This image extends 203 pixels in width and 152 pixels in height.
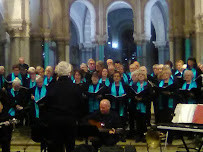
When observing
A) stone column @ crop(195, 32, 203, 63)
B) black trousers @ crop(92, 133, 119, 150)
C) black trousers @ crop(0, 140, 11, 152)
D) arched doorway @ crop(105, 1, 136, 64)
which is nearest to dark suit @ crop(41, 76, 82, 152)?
black trousers @ crop(92, 133, 119, 150)

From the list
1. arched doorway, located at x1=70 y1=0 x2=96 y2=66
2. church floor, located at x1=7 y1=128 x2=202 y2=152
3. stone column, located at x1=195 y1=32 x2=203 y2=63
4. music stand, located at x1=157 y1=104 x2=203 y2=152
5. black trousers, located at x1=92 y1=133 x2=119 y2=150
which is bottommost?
church floor, located at x1=7 y1=128 x2=202 y2=152

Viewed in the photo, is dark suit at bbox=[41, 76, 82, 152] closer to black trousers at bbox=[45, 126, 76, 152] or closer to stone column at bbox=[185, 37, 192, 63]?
black trousers at bbox=[45, 126, 76, 152]

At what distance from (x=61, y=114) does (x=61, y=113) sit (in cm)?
1

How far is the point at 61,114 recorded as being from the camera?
4711mm

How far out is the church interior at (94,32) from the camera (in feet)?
38.1

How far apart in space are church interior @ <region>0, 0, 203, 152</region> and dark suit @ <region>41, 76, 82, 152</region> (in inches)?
55.2

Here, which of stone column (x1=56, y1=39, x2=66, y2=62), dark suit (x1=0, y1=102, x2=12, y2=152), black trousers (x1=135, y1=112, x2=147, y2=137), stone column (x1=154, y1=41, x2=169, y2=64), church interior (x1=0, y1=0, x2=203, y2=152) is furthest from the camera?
stone column (x1=154, y1=41, x2=169, y2=64)

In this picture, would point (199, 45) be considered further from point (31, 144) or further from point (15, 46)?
point (31, 144)

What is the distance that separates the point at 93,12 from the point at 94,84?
11393 mm

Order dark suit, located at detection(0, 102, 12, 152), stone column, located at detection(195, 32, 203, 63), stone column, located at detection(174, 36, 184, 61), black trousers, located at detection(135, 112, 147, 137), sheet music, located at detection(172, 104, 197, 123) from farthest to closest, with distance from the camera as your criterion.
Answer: stone column, located at detection(174, 36, 184, 61) → stone column, located at detection(195, 32, 203, 63) → black trousers, located at detection(135, 112, 147, 137) → dark suit, located at detection(0, 102, 12, 152) → sheet music, located at detection(172, 104, 197, 123)

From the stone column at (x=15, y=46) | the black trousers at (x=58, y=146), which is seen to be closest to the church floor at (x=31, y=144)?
the black trousers at (x=58, y=146)

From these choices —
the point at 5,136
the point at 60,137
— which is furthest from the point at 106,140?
the point at 5,136

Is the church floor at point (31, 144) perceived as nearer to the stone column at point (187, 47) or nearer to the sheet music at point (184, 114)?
the sheet music at point (184, 114)

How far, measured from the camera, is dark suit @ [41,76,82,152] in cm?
471
